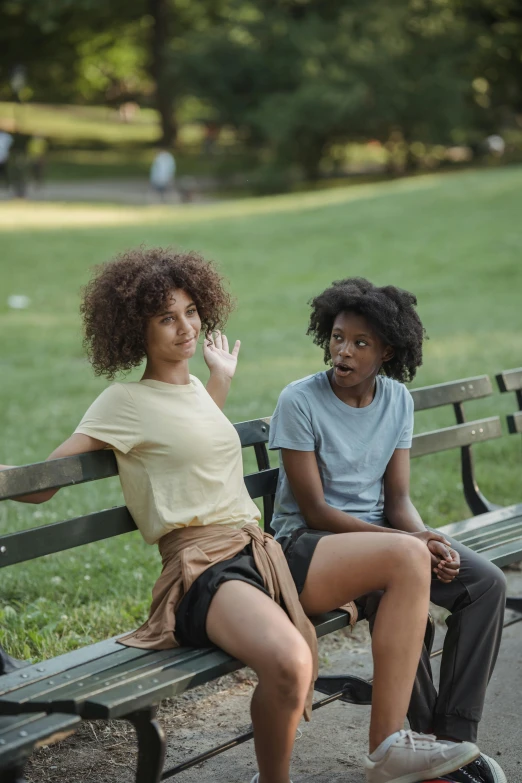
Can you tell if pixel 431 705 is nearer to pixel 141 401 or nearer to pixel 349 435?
pixel 349 435

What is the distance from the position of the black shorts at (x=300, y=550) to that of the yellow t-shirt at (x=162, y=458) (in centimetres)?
21

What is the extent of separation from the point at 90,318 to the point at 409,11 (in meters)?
33.3

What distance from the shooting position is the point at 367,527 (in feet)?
11.5

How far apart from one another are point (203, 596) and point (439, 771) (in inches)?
32.8

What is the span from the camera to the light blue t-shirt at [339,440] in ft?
11.6

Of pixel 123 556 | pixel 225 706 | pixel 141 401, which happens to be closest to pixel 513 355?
pixel 123 556

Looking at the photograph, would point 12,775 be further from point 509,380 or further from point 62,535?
point 509,380

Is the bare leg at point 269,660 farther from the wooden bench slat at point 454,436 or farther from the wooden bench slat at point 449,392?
the wooden bench slat at point 449,392

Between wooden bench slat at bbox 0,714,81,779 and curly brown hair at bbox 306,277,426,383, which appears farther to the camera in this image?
curly brown hair at bbox 306,277,426,383

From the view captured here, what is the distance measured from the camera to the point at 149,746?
2871 millimetres

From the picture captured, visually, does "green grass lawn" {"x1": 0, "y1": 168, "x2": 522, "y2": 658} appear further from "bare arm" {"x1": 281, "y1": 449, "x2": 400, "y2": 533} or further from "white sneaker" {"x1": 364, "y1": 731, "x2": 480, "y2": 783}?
"white sneaker" {"x1": 364, "y1": 731, "x2": 480, "y2": 783}

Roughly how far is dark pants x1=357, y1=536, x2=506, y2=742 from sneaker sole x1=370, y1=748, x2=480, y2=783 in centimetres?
21

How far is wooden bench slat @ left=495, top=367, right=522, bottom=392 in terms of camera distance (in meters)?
5.05

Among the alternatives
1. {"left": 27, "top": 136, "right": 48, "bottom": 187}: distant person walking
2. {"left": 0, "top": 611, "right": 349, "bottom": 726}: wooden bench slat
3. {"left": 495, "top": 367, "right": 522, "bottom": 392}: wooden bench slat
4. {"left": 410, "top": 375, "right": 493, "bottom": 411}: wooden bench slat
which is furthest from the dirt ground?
{"left": 27, "top": 136, "right": 48, "bottom": 187}: distant person walking
